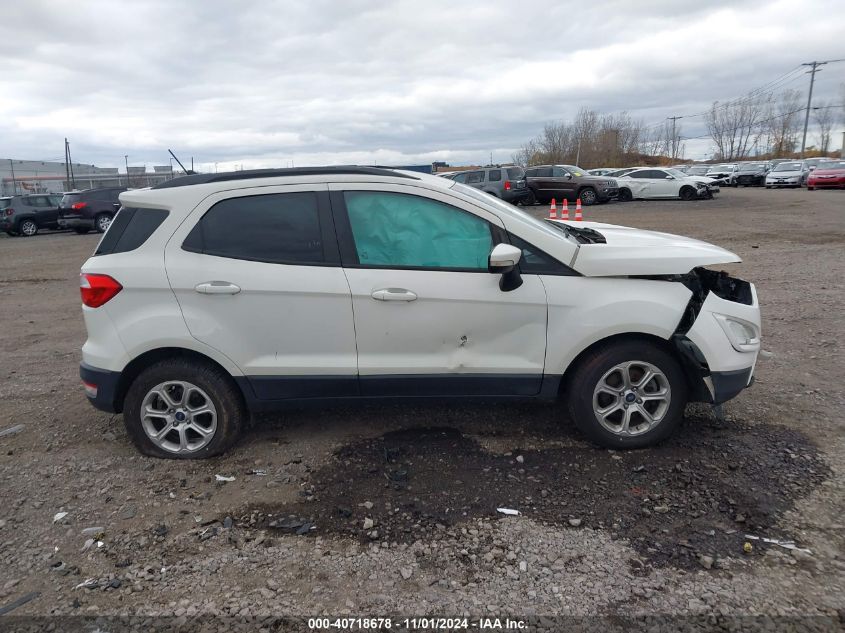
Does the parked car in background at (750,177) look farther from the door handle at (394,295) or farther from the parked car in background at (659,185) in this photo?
the door handle at (394,295)

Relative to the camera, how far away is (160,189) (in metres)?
4.02

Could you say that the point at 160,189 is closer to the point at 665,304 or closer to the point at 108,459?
the point at 108,459

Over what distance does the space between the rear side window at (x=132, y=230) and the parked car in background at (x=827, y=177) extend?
3359 centimetres

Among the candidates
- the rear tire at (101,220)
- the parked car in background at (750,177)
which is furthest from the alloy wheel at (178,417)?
the parked car in background at (750,177)

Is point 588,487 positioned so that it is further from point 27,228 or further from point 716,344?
point 27,228

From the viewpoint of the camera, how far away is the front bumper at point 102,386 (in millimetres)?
3914

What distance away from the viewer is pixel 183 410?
3979 millimetres

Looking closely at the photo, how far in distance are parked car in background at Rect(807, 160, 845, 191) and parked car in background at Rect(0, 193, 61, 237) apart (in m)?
35.3

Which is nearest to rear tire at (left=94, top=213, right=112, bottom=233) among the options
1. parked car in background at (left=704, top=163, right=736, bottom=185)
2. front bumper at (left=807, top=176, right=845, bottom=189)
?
front bumper at (left=807, top=176, right=845, bottom=189)

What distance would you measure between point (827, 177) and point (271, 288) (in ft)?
111

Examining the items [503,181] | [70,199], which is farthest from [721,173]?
[70,199]

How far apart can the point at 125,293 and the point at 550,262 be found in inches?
106

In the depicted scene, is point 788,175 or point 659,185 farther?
point 788,175

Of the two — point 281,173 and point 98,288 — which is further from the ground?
point 281,173
